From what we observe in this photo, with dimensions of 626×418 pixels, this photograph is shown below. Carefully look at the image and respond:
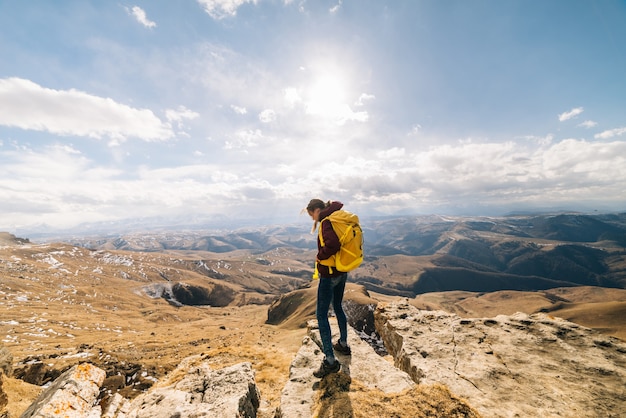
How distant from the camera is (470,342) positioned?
30.1 ft

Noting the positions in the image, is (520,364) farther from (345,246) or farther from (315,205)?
(315,205)

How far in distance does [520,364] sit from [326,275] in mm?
6360

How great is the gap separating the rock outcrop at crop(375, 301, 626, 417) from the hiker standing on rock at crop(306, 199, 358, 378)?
2458mm

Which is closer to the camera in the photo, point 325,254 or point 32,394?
point 325,254

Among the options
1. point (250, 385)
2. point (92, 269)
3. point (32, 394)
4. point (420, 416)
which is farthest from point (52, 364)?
point (92, 269)

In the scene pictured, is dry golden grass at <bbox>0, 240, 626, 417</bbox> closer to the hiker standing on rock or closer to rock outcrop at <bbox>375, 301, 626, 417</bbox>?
the hiker standing on rock

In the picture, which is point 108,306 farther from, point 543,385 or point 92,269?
point 543,385

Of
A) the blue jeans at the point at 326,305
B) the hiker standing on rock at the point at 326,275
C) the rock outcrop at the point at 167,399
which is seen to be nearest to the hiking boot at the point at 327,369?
the hiker standing on rock at the point at 326,275

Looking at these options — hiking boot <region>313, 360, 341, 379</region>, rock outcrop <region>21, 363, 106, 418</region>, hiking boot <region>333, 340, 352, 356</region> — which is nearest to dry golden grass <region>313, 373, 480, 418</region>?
hiking boot <region>313, 360, 341, 379</region>

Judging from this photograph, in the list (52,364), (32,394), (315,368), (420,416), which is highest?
(420,416)

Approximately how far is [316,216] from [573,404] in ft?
23.9

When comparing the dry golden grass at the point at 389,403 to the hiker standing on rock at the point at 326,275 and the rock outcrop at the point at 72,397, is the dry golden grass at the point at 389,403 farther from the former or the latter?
the rock outcrop at the point at 72,397

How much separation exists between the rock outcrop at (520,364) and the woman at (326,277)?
2.46 m

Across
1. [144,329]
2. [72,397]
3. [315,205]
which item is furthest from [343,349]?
[144,329]
